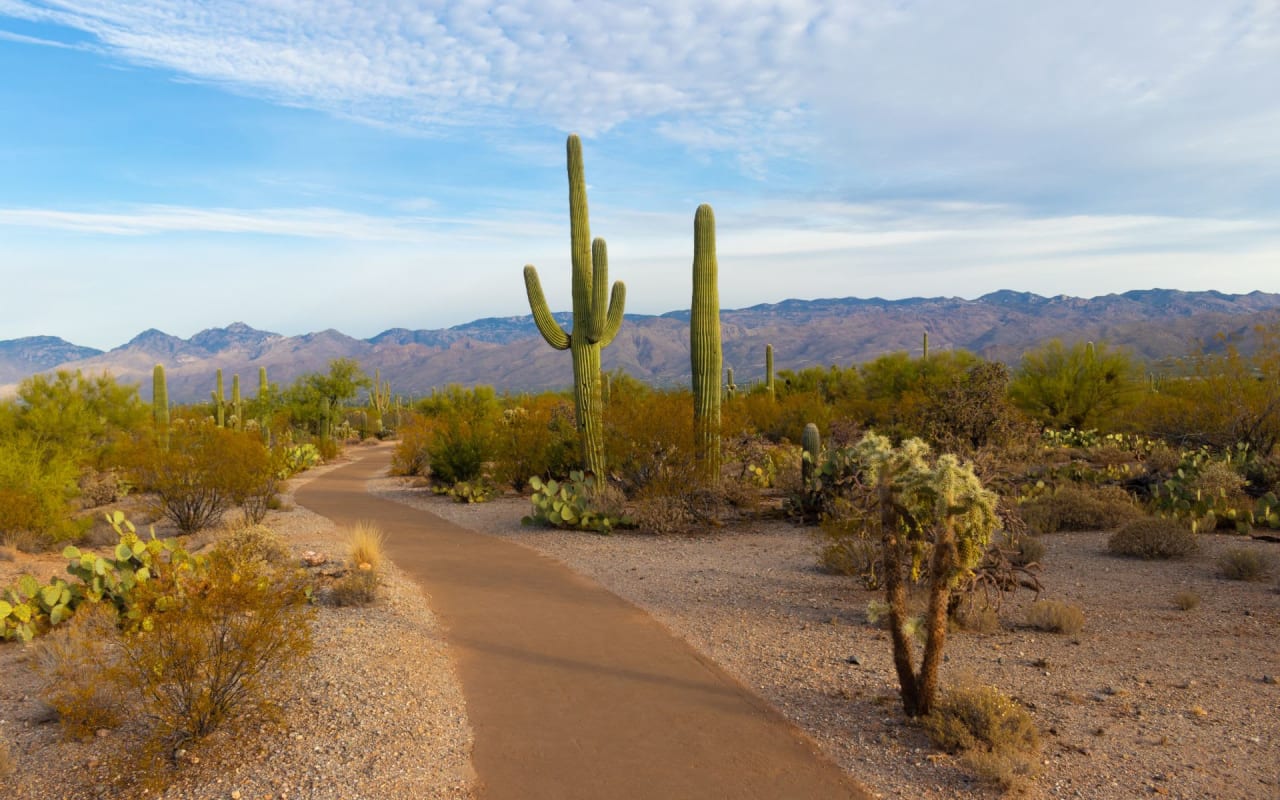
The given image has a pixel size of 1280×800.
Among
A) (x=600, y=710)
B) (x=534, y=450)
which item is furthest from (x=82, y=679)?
(x=534, y=450)

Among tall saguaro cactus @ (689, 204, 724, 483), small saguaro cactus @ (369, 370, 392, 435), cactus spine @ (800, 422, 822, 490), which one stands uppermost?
tall saguaro cactus @ (689, 204, 724, 483)

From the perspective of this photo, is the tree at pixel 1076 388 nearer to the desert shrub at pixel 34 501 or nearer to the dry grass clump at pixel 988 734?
the dry grass clump at pixel 988 734

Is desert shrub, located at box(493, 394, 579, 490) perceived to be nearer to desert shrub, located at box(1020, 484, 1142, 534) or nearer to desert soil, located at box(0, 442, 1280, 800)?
desert soil, located at box(0, 442, 1280, 800)

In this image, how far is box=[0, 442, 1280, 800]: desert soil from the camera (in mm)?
5246

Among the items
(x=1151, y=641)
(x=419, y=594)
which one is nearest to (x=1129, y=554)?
(x=1151, y=641)

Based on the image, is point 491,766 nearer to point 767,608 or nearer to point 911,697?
point 911,697

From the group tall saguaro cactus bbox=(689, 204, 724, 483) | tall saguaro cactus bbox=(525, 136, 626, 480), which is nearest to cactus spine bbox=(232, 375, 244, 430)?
tall saguaro cactus bbox=(525, 136, 626, 480)

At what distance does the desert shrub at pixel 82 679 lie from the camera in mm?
5730

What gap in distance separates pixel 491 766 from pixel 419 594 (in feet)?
16.1

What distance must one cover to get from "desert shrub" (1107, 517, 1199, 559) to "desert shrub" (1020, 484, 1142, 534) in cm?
167

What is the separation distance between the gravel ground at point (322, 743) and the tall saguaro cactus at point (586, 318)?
365 inches

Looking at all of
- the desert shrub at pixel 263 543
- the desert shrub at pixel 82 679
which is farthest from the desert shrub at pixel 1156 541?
the desert shrub at pixel 82 679

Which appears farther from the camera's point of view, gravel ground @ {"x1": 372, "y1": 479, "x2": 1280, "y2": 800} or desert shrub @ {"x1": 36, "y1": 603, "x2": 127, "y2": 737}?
desert shrub @ {"x1": 36, "y1": 603, "x2": 127, "y2": 737}

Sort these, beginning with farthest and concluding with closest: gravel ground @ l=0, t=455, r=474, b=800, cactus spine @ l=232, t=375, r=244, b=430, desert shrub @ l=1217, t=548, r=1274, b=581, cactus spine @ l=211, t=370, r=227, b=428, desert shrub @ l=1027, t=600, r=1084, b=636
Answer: cactus spine @ l=232, t=375, r=244, b=430 < cactus spine @ l=211, t=370, r=227, b=428 < desert shrub @ l=1217, t=548, r=1274, b=581 < desert shrub @ l=1027, t=600, r=1084, b=636 < gravel ground @ l=0, t=455, r=474, b=800
